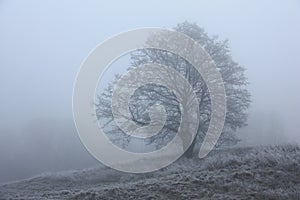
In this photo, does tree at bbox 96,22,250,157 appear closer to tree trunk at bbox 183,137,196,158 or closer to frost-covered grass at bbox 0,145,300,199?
tree trunk at bbox 183,137,196,158

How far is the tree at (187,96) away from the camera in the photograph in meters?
13.1

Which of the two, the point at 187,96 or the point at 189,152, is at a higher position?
the point at 187,96

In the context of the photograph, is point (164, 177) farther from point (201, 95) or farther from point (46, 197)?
point (201, 95)

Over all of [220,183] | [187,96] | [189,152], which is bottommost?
[220,183]

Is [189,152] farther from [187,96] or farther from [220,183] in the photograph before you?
[220,183]

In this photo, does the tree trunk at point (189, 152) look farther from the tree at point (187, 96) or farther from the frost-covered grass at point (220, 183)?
the frost-covered grass at point (220, 183)

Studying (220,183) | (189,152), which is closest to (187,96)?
(189,152)

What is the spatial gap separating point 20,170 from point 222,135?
7.61m

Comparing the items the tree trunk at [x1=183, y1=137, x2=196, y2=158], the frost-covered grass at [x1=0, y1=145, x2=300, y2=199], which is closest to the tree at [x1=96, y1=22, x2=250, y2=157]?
the tree trunk at [x1=183, y1=137, x2=196, y2=158]

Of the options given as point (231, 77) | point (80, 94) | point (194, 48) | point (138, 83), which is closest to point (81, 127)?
point (80, 94)

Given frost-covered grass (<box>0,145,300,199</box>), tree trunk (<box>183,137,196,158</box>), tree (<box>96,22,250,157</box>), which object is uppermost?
tree (<box>96,22,250,157</box>)

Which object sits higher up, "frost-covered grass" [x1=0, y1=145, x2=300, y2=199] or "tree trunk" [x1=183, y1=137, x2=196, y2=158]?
"tree trunk" [x1=183, y1=137, x2=196, y2=158]

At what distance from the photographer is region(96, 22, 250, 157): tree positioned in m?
13.1

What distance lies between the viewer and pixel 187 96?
43.0 ft
